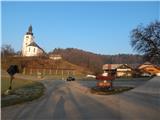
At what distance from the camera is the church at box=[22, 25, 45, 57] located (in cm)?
17525

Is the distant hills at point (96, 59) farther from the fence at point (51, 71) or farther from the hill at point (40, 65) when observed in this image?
the fence at point (51, 71)

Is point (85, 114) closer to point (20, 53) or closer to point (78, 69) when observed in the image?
point (78, 69)

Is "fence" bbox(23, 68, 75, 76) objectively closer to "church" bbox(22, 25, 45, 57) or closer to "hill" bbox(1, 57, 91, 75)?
"hill" bbox(1, 57, 91, 75)

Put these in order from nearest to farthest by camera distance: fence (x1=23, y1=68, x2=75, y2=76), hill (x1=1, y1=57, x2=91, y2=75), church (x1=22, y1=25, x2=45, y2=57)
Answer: fence (x1=23, y1=68, x2=75, y2=76)
hill (x1=1, y1=57, x2=91, y2=75)
church (x1=22, y1=25, x2=45, y2=57)

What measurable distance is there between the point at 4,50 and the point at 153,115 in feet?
457

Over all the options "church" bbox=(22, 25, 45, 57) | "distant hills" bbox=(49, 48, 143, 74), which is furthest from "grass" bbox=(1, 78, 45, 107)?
"church" bbox=(22, 25, 45, 57)

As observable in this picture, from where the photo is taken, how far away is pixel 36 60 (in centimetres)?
14750

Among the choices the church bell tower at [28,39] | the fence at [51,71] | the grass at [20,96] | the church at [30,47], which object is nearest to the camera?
the grass at [20,96]

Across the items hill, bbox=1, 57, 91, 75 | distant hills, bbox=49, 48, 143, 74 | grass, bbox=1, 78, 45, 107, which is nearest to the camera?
Result: grass, bbox=1, 78, 45, 107

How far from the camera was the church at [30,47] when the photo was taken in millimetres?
175250

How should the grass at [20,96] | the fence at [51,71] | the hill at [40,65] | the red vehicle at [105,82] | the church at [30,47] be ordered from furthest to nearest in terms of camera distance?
1. the church at [30,47]
2. the hill at [40,65]
3. the fence at [51,71]
4. the red vehicle at [105,82]
5. the grass at [20,96]

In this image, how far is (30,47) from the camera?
176 metres

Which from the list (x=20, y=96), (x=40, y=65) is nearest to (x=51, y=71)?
(x=40, y=65)

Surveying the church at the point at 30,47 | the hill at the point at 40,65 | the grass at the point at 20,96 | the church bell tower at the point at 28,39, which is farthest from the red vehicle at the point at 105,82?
the church bell tower at the point at 28,39
